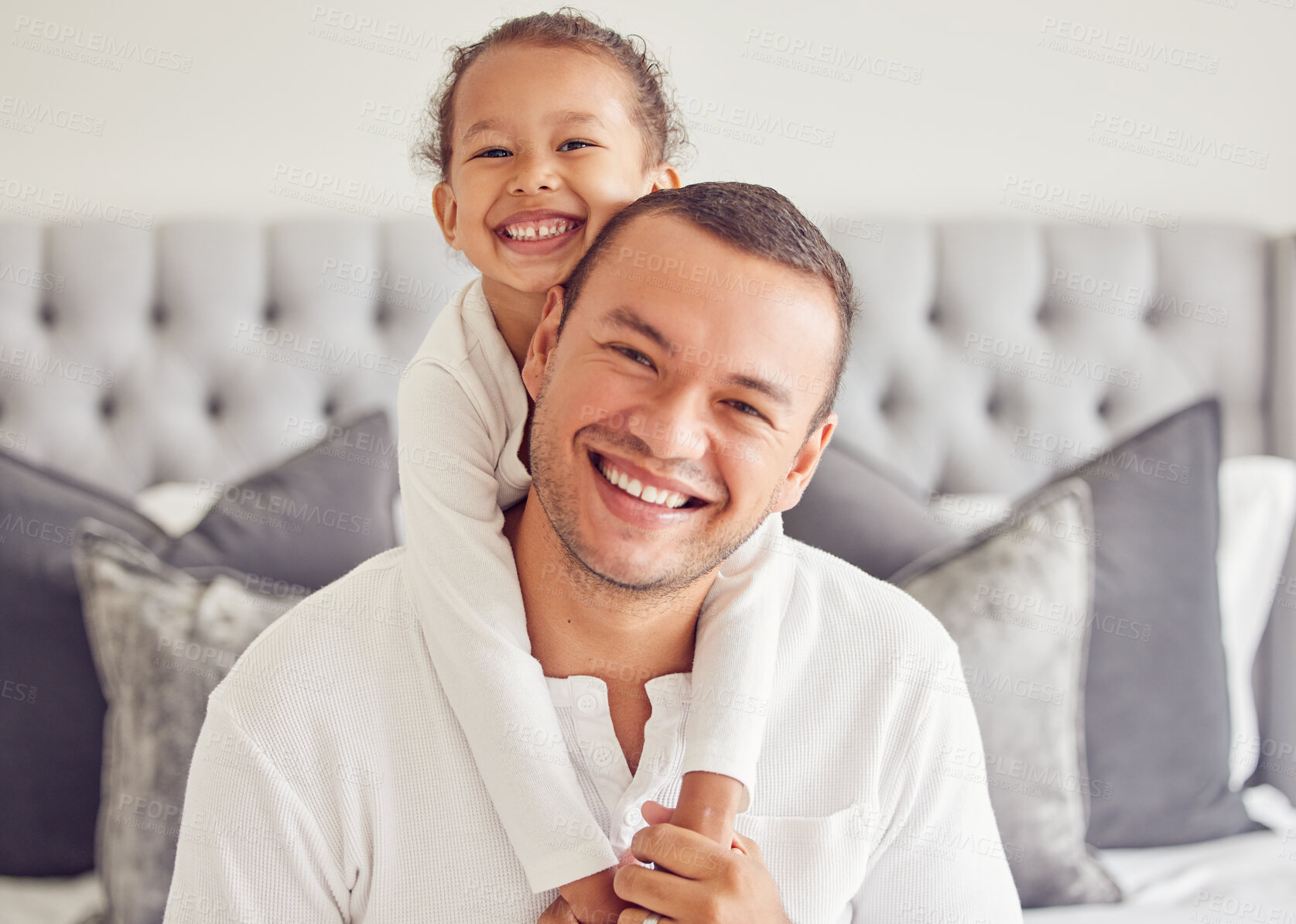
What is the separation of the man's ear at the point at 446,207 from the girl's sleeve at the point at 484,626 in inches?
9.4

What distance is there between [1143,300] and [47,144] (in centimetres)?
231

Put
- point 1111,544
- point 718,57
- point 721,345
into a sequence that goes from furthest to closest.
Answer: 1. point 718,57
2. point 1111,544
3. point 721,345

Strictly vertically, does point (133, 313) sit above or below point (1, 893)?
above

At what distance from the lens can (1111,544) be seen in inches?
68.5

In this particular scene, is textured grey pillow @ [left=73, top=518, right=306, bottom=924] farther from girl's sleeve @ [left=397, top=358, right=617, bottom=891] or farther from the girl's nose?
the girl's nose

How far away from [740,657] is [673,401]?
1.03 ft

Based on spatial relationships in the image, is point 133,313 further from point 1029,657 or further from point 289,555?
point 1029,657

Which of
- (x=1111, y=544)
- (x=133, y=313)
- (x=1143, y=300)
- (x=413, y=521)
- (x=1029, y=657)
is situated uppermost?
(x=1143, y=300)

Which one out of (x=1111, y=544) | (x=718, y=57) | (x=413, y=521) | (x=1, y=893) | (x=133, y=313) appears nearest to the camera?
(x=413, y=521)

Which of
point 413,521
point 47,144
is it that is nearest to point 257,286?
point 47,144

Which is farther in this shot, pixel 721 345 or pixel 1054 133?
pixel 1054 133

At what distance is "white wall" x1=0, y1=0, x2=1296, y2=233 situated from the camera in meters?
→ 1.91
